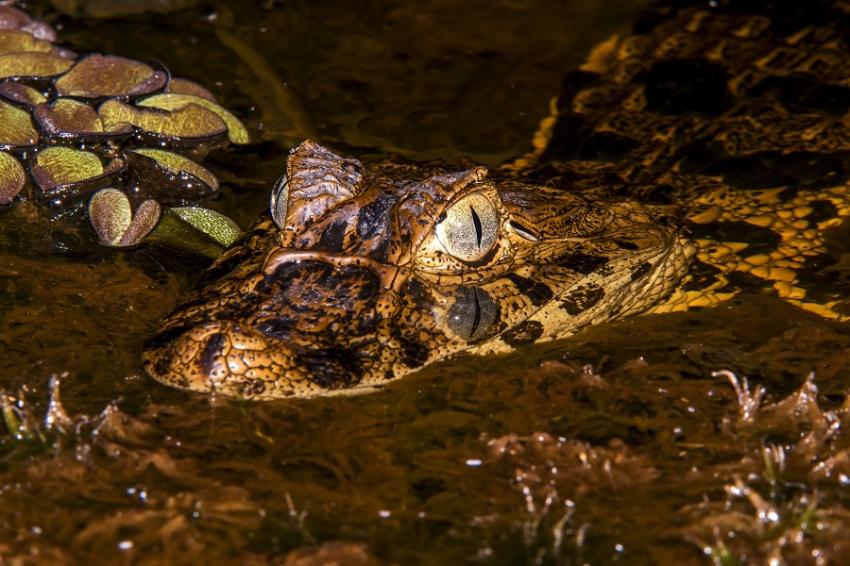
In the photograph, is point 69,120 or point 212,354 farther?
point 69,120

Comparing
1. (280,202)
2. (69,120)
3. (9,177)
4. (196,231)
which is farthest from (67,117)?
(280,202)

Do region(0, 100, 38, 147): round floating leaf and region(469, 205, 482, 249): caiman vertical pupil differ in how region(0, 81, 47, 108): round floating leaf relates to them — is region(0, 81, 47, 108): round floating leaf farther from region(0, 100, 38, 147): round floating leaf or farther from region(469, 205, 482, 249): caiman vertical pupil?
region(469, 205, 482, 249): caiman vertical pupil

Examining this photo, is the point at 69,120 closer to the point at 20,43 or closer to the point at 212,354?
the point at 20,43

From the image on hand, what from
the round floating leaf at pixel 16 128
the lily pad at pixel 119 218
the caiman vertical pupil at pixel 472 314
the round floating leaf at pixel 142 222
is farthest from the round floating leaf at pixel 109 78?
the caiman vertical pupil at pixel 472 314

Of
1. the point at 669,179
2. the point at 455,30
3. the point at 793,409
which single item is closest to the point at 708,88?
the point at 669,179

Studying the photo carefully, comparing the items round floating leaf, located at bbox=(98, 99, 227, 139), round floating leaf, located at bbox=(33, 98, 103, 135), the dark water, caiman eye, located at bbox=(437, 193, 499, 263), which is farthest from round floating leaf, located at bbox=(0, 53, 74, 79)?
caiman eye, located at bbox=(437, 193, 499, 263)

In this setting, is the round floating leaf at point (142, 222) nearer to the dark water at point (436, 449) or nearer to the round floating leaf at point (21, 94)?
the dark water at point (436, 449)

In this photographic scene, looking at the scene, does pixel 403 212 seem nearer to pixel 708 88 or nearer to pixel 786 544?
pixel 786 544
